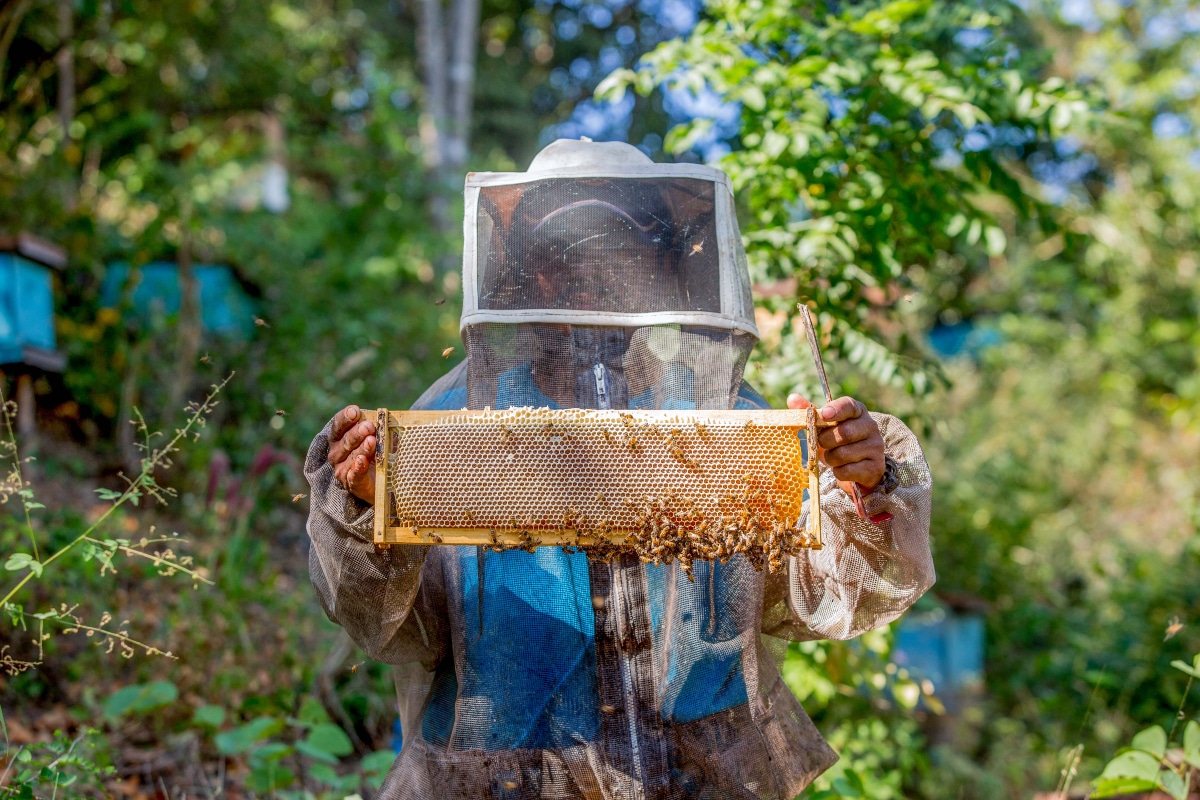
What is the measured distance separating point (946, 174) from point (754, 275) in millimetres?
784

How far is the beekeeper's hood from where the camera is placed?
2.25m

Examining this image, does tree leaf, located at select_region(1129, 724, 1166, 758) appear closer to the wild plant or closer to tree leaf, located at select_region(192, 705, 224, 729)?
the wild plant

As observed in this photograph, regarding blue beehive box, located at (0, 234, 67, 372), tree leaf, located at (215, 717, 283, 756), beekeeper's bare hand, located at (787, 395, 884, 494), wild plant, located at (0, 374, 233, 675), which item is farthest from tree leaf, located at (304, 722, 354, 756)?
blue beehive box, located at (0, 234, 67, 372)

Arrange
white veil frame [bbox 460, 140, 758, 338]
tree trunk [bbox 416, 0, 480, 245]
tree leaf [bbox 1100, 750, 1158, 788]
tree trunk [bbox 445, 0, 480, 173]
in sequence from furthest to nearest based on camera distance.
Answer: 1. tree trunk [bbox 445, 0, 480, 173]
2. tree trunk [bbox 416, 0, 480, 245]
3. tree leaf [bbox 1100, 750, 1158, 788]
4. white veil frame [bbox 460, 140, 758, 338]

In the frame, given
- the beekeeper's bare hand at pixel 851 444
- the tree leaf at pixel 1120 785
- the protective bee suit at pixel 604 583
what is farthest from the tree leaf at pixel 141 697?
the tree leaf at pixel 1120 785

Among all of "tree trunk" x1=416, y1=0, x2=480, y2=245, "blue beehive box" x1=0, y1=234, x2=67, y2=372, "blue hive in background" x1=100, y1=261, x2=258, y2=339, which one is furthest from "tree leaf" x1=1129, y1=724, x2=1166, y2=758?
"tree trunk" x1=416, y1=0, x2=480, y2=245

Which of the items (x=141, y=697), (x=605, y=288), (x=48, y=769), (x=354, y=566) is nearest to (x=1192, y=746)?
(x=605, y=288)

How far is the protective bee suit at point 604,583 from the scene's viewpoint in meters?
2.07

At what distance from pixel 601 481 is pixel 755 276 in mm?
1816

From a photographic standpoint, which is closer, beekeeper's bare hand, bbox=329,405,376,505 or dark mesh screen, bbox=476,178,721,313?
beekeeper's bare hand, bbox=329,405,376,505

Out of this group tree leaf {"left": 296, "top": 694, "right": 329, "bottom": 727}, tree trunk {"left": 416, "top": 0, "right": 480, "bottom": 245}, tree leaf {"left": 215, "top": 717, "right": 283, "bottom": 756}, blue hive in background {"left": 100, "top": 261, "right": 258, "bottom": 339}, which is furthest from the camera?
tree trunk {"left": 416, "top": 0, "right": 480, "bottom": 245}

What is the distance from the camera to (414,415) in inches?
78.4

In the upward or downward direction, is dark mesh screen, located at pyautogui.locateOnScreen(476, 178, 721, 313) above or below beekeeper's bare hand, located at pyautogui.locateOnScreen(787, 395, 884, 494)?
above

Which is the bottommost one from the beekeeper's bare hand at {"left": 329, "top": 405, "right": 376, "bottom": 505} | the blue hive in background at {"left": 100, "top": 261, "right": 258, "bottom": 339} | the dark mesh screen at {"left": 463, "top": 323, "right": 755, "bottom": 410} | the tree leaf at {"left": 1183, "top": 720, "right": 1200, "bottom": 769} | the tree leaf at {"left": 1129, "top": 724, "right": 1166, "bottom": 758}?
the tree leaf at {"left": 1129, "top": 724, "right": 1166, "bottom": 758}
